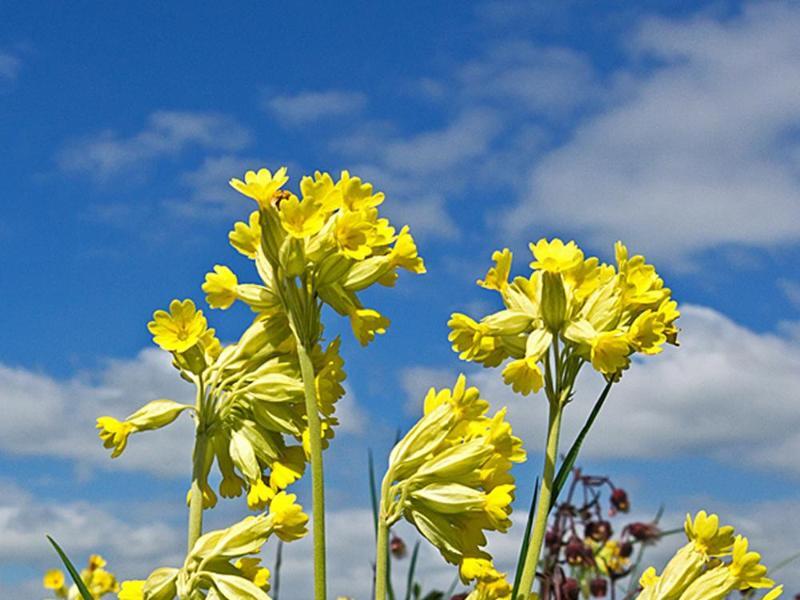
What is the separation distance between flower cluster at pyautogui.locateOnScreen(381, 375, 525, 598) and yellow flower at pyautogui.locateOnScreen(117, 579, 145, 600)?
0.57 m

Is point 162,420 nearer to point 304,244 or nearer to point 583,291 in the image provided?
point 304,244

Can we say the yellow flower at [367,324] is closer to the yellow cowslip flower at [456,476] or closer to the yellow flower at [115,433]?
the yellow cowslip flower at [456,476]

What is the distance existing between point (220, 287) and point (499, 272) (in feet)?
2.22

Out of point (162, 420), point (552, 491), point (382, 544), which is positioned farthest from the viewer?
point (162, 420)

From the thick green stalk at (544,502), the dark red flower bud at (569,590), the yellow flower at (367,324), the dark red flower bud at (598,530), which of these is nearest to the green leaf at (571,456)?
the thick green stalk at (544,502)

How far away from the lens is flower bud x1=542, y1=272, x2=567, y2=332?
251 centimetres

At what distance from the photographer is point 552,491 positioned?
232 cm

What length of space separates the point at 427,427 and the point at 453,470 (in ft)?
0.39

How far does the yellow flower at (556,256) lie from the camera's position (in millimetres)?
2541

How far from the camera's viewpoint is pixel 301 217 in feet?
7.35

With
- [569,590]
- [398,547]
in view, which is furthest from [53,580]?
[569,590]

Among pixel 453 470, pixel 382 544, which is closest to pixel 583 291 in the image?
pixel 453 470

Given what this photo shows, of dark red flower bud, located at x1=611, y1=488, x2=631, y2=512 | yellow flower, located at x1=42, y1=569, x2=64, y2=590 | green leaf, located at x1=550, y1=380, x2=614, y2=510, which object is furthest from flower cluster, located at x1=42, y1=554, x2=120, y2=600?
green leaf, located at x1=550, y1=380, x2=614, y2=510

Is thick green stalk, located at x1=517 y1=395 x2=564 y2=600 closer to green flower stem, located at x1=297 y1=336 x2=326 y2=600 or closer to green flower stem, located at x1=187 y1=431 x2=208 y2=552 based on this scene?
green flower stem, located at x1=297 y1=336 x2=326 y2=600
